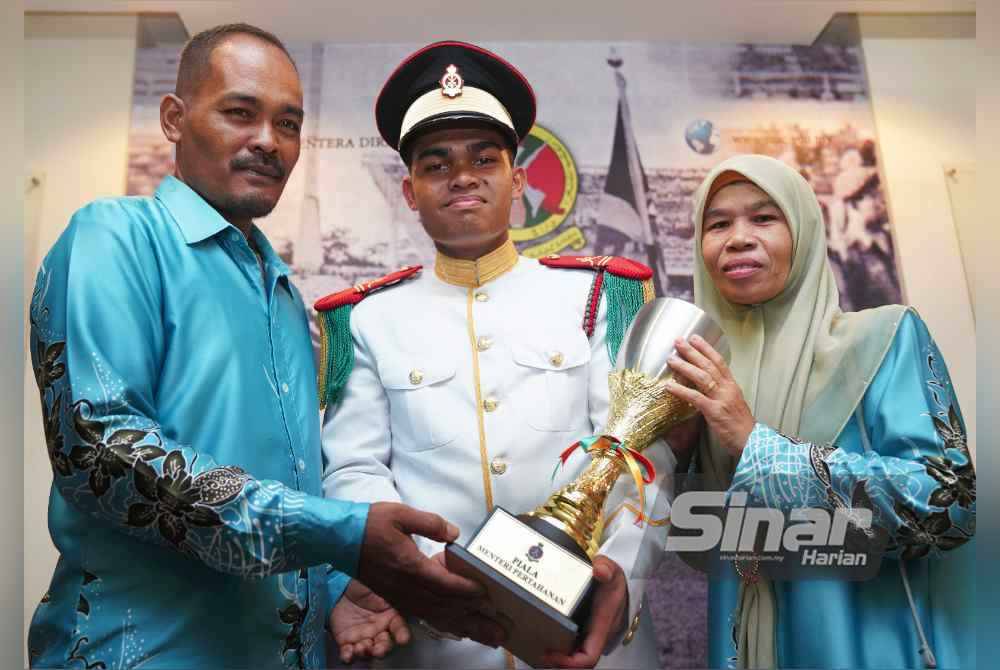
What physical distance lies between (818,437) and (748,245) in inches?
16.5

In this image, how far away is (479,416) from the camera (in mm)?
1704

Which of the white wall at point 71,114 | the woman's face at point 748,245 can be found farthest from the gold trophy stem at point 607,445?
the white wall at point 71,114

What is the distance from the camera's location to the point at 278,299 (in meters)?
1.74

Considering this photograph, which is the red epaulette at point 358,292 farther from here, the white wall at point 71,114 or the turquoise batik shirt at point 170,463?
the white wall at point 71,114

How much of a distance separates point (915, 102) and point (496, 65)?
118cm

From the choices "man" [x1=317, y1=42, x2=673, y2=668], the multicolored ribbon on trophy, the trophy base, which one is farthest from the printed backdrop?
the trophy base

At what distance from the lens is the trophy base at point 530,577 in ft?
4.17

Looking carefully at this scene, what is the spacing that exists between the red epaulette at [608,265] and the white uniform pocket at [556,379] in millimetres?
181

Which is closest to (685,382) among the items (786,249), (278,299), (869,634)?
(786,249)

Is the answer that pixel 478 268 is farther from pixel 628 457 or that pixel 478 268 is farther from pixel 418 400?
pixel 628 457

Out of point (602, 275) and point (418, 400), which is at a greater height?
point (602, 275)

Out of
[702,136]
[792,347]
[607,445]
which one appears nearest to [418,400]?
[607,445]

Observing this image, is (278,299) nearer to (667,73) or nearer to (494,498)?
(494,498)

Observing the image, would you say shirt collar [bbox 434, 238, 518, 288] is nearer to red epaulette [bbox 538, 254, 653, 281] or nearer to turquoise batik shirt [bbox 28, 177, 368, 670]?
red epaulette [bbox 538, 254, 653, 281]
